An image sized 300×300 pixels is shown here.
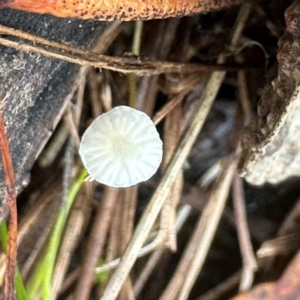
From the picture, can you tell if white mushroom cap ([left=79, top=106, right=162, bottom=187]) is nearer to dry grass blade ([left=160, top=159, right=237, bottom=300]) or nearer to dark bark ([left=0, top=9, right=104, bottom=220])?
dark bark ([left=0, top=9, right=104, bottom=220])

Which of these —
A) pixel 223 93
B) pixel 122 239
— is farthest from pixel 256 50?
pixel 122 239

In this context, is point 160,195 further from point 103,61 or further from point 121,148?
A: point 103,61

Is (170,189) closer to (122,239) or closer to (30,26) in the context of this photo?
(122,239)

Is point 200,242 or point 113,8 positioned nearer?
point 113,8

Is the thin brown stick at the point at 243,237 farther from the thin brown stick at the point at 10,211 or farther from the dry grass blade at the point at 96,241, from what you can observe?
the thin brown stick at the point at 10,211

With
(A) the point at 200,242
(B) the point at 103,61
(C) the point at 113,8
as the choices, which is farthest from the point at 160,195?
(C) the point at 113,8

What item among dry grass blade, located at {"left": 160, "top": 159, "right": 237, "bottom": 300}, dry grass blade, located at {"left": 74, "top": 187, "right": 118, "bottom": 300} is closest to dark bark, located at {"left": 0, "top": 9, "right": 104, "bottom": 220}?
dry grass blade, located at {"left": 74, "top": 187, "right": 118, "bottom": 300}

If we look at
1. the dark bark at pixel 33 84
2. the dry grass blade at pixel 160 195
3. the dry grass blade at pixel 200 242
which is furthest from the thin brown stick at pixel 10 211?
the dry grass blade at pixel 200 242
